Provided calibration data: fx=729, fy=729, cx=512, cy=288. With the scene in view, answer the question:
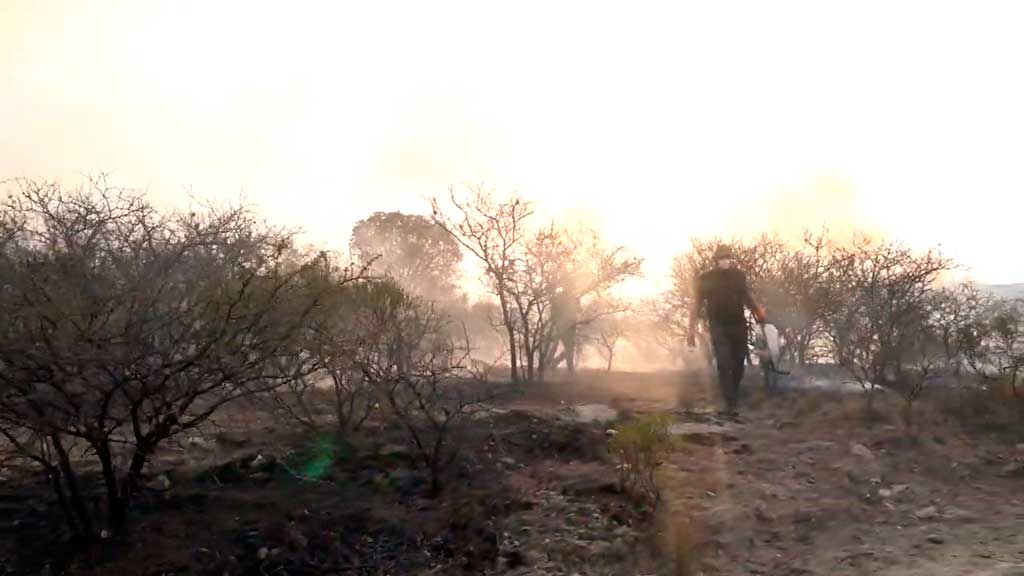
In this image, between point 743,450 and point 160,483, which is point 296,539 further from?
point 743,450

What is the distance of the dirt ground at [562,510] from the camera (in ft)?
13.3

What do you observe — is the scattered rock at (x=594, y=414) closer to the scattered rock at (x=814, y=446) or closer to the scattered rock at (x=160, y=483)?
the scattered rock at (x=814, y=446)

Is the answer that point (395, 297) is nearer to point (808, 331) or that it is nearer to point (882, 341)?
point (882, 341)

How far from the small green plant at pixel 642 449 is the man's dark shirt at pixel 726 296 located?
3.35 metres

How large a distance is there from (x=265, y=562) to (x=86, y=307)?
1871mm

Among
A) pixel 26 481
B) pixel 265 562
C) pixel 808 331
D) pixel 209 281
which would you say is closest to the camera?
pixel 265 562

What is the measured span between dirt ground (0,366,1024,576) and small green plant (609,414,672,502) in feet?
0.51

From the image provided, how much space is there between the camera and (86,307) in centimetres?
420

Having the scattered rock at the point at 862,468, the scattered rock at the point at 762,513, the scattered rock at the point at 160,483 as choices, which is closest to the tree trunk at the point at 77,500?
the scattered rock at the point at 160,483

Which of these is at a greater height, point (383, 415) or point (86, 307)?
point (86, 307)

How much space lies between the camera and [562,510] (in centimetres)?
487

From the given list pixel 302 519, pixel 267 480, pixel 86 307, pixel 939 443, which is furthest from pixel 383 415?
pixel 939 443

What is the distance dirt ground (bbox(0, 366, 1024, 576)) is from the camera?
4.04 meters

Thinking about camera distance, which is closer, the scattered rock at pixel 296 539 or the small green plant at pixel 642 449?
the scattered rock at pixel 296 539
